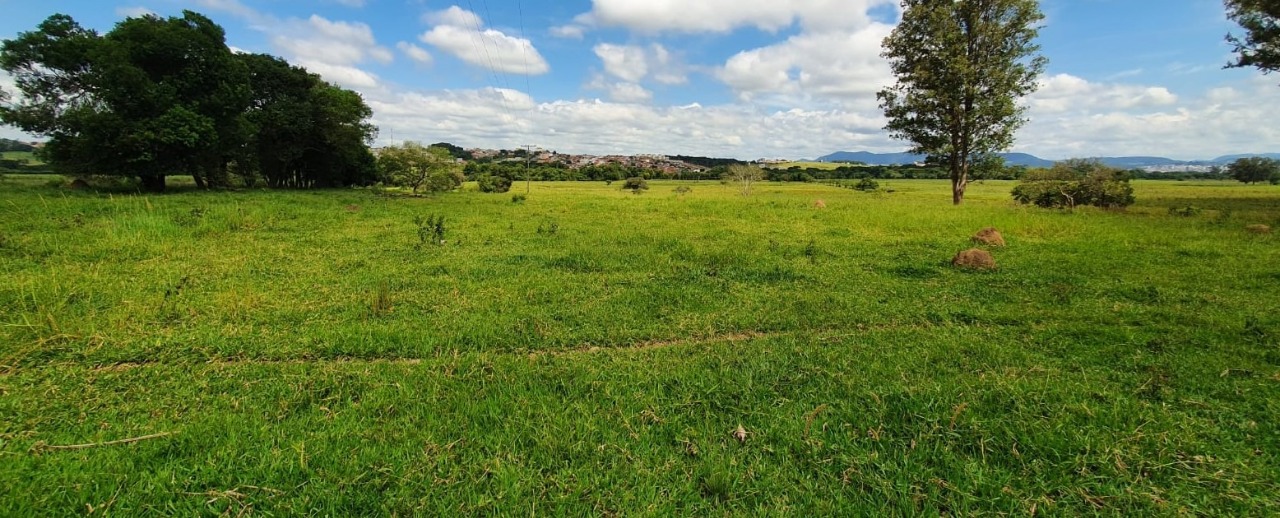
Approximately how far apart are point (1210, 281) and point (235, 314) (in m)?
15.3

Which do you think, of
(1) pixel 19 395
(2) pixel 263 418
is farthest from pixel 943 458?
(1) pixel 19 395

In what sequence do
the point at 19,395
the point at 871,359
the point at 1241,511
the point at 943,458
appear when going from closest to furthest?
the point at 1241,511, the point at 943,458, the point at 19,395, the point at 871,359

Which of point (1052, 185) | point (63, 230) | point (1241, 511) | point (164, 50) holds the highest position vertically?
point (164, 50)

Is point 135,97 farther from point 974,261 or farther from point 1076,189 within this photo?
point 1076,189

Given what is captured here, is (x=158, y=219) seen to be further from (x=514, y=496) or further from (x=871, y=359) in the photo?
(x=871, y=359)

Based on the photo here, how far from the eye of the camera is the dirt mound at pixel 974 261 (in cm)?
956

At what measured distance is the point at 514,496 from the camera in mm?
2920

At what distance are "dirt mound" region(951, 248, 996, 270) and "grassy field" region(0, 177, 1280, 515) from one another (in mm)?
626

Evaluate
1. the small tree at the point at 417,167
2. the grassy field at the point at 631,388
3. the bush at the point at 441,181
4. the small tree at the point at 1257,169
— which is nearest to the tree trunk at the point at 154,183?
the small tree at the point at 417,167

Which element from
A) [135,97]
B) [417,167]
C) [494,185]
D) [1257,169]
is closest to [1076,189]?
[417,167]

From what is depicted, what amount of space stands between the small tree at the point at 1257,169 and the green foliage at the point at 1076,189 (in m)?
69.5

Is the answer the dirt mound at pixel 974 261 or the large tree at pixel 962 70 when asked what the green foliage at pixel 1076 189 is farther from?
the dirt mound at pixel 974 261

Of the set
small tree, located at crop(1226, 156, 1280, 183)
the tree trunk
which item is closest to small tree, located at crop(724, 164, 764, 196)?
the tree trunk

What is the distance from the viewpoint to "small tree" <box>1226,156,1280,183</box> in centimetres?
6912
